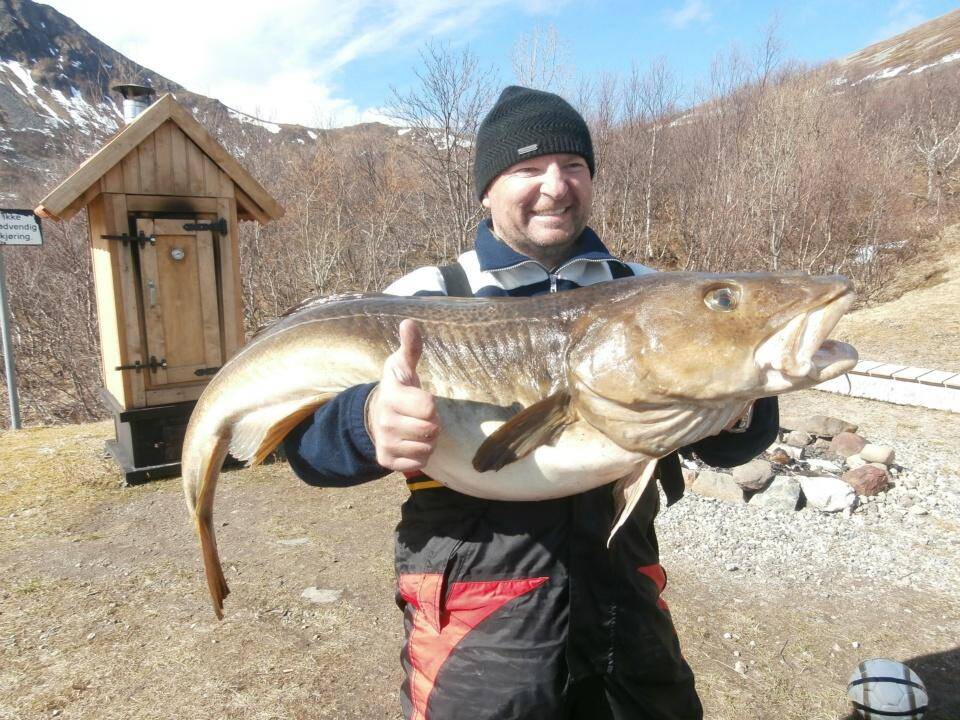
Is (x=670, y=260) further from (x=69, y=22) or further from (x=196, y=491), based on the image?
(x=69, y=22)

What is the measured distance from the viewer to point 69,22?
354ft

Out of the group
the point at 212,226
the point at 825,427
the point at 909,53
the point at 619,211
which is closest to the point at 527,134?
the point at 212,226

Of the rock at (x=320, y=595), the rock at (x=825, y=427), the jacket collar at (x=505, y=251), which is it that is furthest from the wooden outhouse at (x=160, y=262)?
the rock at (x=825, y=427)

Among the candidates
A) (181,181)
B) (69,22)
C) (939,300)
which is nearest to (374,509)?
(181,181)

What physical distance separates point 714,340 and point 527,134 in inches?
46.2

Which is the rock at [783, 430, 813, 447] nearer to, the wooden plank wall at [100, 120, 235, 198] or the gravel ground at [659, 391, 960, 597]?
the gravel ground at [659, 391, 960, 597]

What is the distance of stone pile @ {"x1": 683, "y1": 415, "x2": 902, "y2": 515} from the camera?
6.20 m

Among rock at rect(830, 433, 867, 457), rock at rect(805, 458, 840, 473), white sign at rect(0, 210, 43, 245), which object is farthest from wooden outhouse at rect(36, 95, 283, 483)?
rock at rect(830, 433, 867, 457)

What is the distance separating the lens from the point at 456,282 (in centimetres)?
251

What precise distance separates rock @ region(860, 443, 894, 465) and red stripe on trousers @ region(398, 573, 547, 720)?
6.28m

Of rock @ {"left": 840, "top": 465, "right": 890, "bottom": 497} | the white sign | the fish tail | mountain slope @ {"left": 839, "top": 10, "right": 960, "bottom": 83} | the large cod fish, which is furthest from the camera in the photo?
mountain slope @ {"left": 839, "top": 10, "right": 960, "bottom": 83}

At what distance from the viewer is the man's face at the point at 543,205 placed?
2.42m

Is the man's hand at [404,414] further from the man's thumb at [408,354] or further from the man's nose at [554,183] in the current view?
the man's nose at [554,183]

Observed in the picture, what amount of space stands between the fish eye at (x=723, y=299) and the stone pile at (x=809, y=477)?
4897 millimetres
